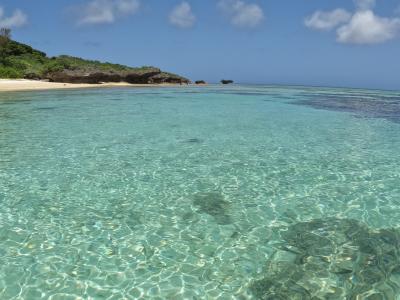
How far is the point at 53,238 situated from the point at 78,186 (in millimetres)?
3144

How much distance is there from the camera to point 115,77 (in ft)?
229

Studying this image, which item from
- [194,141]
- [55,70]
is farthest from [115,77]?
[194,141]

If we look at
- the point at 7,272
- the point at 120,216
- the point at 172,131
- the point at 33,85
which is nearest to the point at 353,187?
the point at 120,216

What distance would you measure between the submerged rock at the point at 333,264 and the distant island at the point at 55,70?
59.3m

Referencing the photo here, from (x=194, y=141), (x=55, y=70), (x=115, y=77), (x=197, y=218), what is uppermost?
(x=55, y=70)

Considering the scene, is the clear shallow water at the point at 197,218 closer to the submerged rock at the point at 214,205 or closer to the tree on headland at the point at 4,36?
the submerged rock at the point at 214,205

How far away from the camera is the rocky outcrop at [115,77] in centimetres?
6302

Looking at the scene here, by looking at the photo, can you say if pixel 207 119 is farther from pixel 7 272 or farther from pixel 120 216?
pixel 7 272

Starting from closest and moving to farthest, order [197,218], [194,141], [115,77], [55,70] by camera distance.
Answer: [197,218]
[194,141]
[55,70]
[115,77]

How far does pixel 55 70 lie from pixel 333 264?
6393 centimetres

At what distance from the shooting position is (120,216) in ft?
29.1

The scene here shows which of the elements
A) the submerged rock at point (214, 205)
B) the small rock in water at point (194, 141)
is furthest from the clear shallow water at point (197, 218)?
the small rock in water at point (194, 141)

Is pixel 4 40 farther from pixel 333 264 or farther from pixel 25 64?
pixel 333 264

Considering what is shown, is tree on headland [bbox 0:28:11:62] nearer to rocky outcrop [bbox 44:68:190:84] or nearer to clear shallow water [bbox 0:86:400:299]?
rocky outcrop [bbox 44:68:190:84]
